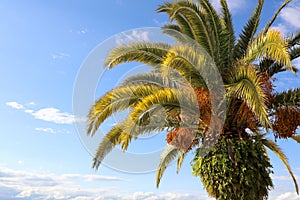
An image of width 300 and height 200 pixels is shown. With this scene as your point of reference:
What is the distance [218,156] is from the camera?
12164mm

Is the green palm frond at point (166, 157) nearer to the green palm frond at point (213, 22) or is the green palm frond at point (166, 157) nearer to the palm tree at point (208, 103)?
the palm tree at point (208, 103)

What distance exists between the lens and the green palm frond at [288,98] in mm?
12273

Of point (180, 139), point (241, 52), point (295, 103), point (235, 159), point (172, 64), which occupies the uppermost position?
point (241, 52)

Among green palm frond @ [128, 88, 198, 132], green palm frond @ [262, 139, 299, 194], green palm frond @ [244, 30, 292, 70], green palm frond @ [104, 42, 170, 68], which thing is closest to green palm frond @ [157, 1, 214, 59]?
green palm frond @ [104, 42, 170, 68]

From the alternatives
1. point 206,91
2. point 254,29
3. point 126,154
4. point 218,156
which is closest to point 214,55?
point 206,91

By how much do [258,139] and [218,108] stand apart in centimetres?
203

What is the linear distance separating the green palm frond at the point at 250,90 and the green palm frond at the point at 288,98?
1.29 meters

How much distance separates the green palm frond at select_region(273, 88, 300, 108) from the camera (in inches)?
483

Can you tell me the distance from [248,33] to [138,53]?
4.16 metres

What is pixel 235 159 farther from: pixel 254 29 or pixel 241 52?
pixel 254 29

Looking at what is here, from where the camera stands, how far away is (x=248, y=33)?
1411cm

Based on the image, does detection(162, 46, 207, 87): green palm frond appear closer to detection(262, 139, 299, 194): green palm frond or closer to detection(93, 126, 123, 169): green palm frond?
detection(93, 126, 123, 169): green palm frond

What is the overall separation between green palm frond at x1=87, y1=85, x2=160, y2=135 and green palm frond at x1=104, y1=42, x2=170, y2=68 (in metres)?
1.01

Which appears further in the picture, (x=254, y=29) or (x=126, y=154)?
(x=254, y=29)
